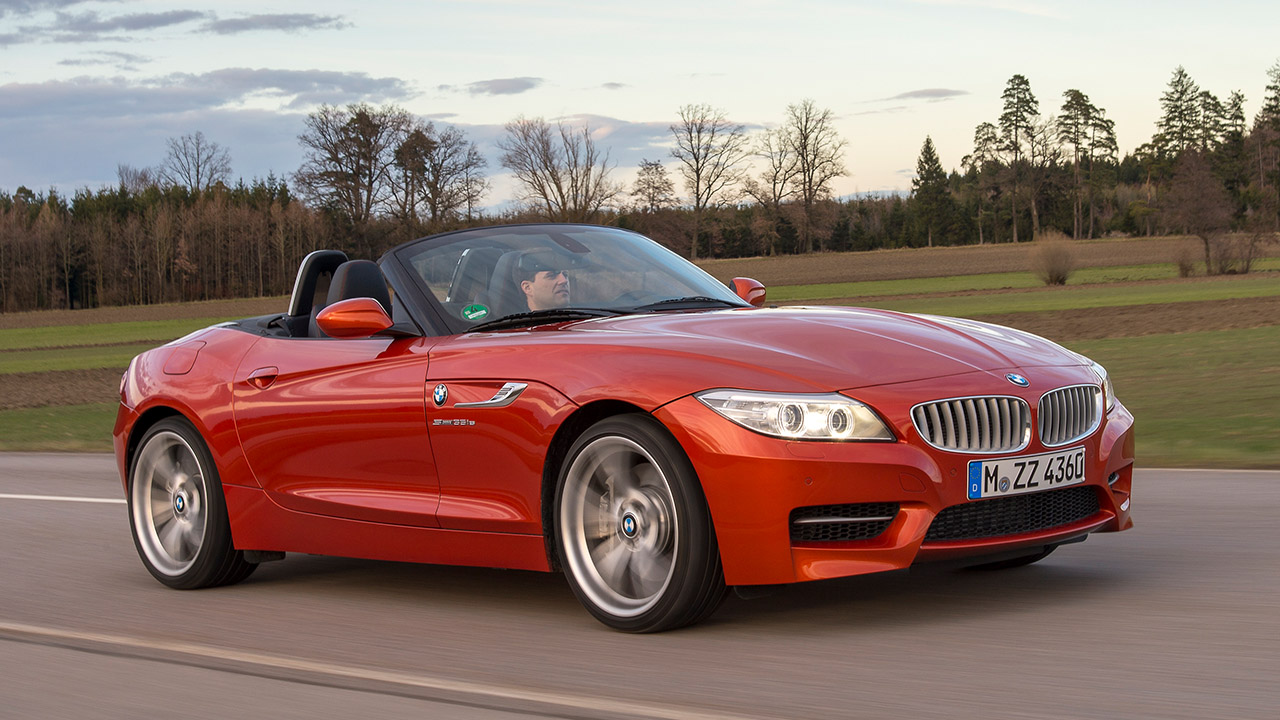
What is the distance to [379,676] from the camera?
4.29 m

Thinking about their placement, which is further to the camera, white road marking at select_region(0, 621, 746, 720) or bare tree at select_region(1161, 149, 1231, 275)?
bare tree at select_region(1161, 149, 1231, 275)

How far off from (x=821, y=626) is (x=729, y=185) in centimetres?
10406

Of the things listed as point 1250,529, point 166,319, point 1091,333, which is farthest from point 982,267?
point 1250,529

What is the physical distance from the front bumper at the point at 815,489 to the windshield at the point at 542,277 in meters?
1.29

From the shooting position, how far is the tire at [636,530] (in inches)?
173

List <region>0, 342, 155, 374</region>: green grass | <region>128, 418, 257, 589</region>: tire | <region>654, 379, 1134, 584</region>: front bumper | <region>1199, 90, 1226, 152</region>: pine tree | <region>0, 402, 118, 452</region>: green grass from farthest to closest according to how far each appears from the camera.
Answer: <region>1199, 90, 1226, 152</region>: pine tree
<region>0, 342, 155, 374</region>: green grass
<region>0, 402, 118, 452</region>: green grass
<region>128, 418, 257, 589</region>: tire
<region>654, 379, 1134, 584</region>: front bumper

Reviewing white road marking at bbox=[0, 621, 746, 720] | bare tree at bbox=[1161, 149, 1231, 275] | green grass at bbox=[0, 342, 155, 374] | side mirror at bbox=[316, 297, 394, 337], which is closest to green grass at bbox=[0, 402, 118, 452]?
green grass at bbox=[0, 342, 155, 374]

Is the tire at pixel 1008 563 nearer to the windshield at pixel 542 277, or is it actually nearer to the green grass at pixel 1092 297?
the windshield at pixel 542 277

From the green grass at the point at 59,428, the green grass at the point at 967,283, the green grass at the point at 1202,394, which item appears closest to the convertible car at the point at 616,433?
the green grass at the point at 1202,394

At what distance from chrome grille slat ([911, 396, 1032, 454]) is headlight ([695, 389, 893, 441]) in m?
0.16

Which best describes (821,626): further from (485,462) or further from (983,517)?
(485,462)

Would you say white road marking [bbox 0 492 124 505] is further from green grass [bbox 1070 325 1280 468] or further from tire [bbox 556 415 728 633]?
green grass [bbox 1070 325 1280 468]

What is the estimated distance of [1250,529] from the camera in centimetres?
611

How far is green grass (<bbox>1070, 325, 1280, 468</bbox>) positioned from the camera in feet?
31.9
